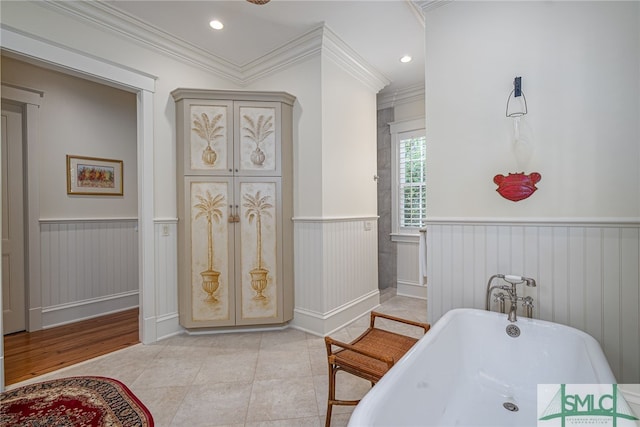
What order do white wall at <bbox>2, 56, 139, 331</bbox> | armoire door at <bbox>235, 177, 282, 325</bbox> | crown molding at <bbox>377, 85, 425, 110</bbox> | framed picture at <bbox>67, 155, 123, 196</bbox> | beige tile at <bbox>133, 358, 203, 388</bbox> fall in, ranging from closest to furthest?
beige tile at <bbox>133, 358, 203, 388</bbox> → armoire door at <bbox>235, 177, 282, 325</bbox> → white wall at <bbox>2, 56, 139, 331</bbox> → framed picture at <bbox>67, 155, 123, 196</bbox> → crown molding at <bbox>377, 85, 425, 110</bbox>

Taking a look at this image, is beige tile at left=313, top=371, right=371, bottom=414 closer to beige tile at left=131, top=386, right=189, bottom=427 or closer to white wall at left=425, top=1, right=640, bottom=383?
white wall at left=425, top=1, right=640, bottom=383

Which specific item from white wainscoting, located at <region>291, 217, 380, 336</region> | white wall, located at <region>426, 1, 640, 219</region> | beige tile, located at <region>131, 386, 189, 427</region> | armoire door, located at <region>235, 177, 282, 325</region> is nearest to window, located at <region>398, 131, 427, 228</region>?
white wainscoting, located at <region>291, 217, 380, 336</region>

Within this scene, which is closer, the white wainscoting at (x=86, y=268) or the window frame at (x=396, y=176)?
the white wainscoting at (x=86, y=268)

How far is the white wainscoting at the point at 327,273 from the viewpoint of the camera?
8.84 feet

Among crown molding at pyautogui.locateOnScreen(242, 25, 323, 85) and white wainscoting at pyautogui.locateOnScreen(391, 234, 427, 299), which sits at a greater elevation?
crown molding at pyautogui.locateOnScreen(242, 25, 323, 85)

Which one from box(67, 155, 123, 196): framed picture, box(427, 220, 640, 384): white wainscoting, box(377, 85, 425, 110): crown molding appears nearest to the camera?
box(427, 220, 640, 384): white wainscoting

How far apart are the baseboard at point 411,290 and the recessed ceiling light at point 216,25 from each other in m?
3.54

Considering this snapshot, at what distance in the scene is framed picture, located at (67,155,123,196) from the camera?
10.1 ft

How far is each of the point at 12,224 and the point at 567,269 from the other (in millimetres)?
4477

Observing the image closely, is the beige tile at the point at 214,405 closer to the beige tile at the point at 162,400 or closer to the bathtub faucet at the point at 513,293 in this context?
the beige tile at the point at 162,400

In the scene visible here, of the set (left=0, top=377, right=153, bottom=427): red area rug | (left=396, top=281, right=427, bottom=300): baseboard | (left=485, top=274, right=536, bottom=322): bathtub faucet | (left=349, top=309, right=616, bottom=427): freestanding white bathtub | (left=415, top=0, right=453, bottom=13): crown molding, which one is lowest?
(left=0, top=377, right=153, bottom=427): red area rug

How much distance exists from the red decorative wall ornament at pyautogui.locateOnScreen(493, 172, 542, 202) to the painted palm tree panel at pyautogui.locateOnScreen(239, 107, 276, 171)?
1.87 metres

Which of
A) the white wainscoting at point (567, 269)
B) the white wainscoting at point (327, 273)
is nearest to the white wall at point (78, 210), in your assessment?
the white wainscoting at point (327, 273)

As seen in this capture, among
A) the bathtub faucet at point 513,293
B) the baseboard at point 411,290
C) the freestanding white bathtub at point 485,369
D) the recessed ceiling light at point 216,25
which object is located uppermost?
the recessed ceiling light at point 216,25
